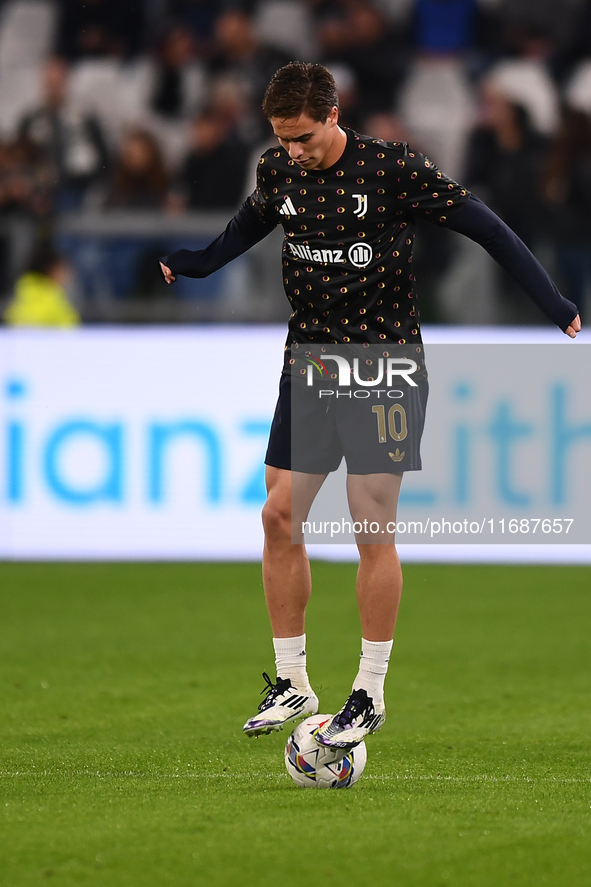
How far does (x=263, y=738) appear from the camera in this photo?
17.1 feet

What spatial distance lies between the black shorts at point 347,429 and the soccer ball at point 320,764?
33.8 inches

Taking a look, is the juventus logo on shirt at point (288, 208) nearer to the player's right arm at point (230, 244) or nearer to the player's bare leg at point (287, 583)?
the player's right arm at point (230, 244)

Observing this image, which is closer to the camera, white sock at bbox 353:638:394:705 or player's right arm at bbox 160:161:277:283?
white sock at bbox 353:638:394:705

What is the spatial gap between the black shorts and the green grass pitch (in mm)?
998

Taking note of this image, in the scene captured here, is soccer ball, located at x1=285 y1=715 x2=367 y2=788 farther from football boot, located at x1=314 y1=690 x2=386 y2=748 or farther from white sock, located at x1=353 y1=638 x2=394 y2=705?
white sock, located at x1=353 y1=638 x2=394 y2=705

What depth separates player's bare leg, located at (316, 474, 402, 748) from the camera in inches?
175

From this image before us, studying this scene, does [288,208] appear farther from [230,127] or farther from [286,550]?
[230,127]

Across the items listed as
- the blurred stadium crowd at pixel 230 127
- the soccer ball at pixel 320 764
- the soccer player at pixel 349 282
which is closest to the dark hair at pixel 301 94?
the soccer player at pixel 349 282

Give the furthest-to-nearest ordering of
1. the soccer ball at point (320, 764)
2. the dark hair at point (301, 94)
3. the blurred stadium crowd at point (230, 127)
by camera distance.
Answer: the blurred stadium crowd at point (230, 127) < the soccer ball at point (320, 764) < the dark hair at point (301, 94)

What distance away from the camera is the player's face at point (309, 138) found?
13.9 feet

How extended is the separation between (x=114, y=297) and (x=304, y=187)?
534 centimetres

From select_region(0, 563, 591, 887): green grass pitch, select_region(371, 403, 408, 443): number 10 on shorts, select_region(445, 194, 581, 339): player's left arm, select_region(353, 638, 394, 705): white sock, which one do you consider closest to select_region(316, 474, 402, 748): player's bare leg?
select_region(353, 638, 394, 705): white sock

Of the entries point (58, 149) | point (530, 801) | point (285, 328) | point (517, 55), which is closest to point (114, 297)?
point (285, 328)

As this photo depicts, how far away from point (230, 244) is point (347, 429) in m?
0.79
